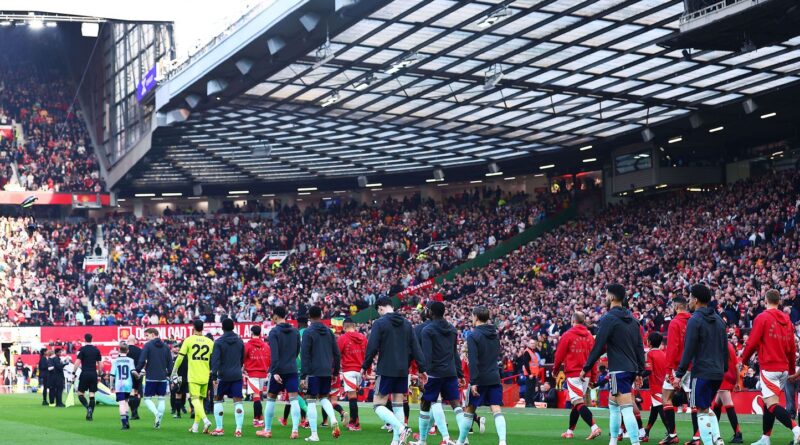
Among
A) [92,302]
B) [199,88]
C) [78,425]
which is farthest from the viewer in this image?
[92,302]

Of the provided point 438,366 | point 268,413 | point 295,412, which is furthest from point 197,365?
point 438,366

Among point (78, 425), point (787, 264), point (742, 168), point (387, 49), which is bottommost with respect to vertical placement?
point (78, 425)

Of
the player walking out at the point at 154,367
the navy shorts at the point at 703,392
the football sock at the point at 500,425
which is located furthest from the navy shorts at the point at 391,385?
the player walking out at the point at 154,367

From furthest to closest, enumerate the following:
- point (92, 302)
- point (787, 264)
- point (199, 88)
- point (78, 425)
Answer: point (92, 302) → point (199, 88) → point (787, 264) → point (78, 425)

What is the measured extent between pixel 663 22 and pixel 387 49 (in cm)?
842

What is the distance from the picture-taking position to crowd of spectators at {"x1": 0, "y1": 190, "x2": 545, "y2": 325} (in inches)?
2080

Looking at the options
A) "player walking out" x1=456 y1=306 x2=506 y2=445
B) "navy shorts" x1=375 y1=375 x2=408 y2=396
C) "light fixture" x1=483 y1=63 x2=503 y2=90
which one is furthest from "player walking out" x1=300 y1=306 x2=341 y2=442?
"light fixture" x1=483 y1=63 x2=503 y2=90

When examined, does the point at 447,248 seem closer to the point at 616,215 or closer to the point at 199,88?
the point at 616,215

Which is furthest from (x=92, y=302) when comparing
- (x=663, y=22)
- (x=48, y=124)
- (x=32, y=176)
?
(x=663, y=22)

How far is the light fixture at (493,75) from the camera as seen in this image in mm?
36531

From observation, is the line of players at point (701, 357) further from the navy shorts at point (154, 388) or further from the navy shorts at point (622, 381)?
the navy shorts at point (154, 388)

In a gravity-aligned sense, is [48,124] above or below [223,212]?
above

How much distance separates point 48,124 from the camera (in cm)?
6388

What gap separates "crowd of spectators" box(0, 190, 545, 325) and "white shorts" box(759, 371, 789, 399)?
3540 centimetres
